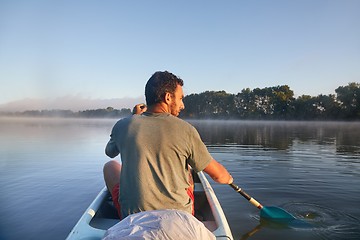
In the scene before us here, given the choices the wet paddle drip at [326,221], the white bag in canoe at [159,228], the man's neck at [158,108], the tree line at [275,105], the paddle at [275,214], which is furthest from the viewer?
the tree line at [275,105]

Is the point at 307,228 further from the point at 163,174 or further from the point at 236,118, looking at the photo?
the point at 236,118

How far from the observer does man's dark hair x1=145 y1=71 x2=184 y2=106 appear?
2686mm

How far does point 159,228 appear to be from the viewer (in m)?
1.83

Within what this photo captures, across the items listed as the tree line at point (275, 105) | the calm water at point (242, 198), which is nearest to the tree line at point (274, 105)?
the tree line at point (275, 105)

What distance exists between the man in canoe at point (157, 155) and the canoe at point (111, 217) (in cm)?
62

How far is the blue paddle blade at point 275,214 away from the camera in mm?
5422

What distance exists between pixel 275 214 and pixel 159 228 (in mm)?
4236

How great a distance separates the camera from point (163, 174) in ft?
8.25

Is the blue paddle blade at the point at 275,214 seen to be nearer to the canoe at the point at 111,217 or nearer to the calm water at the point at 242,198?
the calm water at the point at 242,198

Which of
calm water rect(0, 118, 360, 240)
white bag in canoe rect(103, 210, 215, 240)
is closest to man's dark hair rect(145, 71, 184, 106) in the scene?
white bag in canoe rect(103, 210, 215, 240)

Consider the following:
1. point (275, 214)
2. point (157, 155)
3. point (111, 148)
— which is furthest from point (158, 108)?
point (275, 214)

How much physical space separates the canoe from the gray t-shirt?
709 mm

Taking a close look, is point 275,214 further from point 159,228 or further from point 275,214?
point 159,228

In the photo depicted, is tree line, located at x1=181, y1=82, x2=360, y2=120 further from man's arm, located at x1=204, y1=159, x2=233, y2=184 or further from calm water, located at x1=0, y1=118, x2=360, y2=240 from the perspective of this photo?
man's arm, located at x1=204, y1=159, x2=233, y2=184
